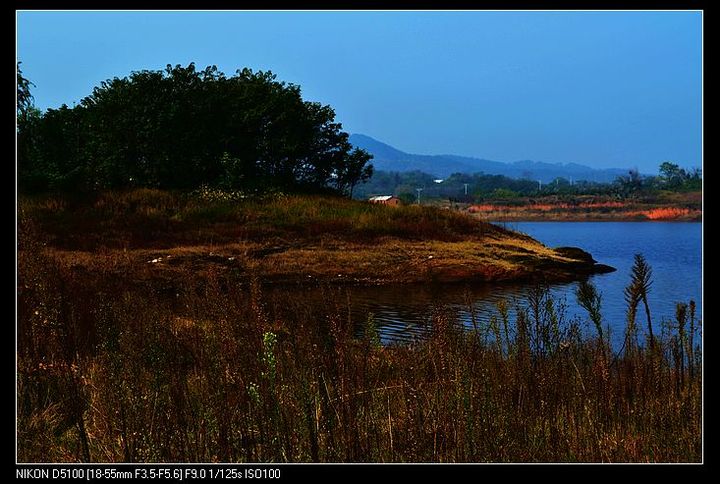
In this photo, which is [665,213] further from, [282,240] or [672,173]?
[282,240]

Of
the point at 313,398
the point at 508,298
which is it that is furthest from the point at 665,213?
the point at 313,398

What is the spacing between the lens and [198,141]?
34500mm

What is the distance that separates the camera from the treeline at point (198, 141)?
33062mm

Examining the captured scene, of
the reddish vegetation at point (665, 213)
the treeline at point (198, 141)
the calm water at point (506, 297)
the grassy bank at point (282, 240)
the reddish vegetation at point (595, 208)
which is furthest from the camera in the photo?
the reddish vegetation at point (595, 208)

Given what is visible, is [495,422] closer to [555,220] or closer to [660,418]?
[660,418]

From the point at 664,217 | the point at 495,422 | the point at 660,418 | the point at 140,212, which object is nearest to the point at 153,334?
the point at 495,422

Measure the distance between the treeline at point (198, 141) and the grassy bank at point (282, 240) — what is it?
2064 millimetres

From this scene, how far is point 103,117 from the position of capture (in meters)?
34.3

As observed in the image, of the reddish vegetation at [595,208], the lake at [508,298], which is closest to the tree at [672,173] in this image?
the reddish vegetation at [595,208]

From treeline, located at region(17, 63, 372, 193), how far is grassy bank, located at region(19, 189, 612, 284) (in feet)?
6.77

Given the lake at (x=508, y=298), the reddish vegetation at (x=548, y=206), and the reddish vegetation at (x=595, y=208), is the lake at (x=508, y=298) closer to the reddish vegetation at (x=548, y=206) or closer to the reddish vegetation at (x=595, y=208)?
the reddish vegetation at (x=595, y=208)

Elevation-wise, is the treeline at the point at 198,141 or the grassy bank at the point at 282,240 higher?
the treeline at the point at 198,141

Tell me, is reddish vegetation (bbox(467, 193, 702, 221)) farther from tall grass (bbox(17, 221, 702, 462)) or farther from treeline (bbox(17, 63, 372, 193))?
tall grass (bbox(17, 221, 702, 462))
